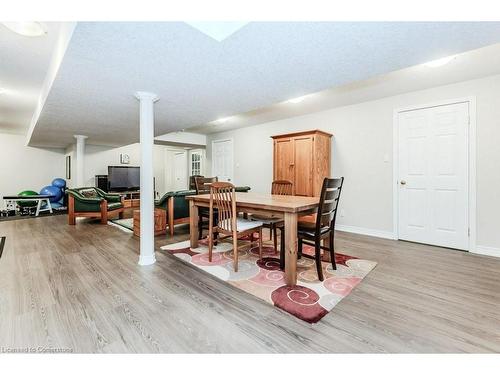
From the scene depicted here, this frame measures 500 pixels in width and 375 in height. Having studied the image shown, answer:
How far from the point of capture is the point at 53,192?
22.3ft

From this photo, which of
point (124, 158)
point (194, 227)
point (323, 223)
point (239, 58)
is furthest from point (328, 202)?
point (124, 158)

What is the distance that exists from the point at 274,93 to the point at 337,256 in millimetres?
2102

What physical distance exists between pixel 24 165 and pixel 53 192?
1592 mm

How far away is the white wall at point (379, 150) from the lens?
2.90 m

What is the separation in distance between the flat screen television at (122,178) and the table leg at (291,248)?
21.7 ft

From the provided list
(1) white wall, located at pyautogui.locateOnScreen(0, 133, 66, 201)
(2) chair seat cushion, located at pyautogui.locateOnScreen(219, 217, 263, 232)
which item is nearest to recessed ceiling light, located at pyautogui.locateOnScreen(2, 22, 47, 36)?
(2) chair seat cushion, located at pyautogui.locateOnScreen(219, 217, 263, 232)

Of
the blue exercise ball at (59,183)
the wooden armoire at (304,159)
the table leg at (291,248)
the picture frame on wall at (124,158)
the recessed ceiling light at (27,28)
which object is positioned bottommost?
the table leg at (291,248)

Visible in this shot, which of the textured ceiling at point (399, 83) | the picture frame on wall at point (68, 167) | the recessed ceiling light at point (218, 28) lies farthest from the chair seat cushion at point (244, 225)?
the picture frame on wall at point (68, 167)

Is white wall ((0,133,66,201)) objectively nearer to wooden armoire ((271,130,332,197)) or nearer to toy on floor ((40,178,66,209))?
toy on floor ((40,178,66,209))

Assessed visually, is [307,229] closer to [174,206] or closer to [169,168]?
[174,206]

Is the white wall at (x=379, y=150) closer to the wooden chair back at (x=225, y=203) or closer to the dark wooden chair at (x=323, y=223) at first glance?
the dark wooden chair at (x=323, y=223)

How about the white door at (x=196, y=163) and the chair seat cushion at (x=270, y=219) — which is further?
the white door at (x=196, y=163)

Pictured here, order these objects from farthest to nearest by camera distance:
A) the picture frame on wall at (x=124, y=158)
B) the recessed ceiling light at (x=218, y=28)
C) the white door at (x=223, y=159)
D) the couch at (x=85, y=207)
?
the picture frame on wall at (x=124, y=158)
the white door at (x=223, y=159)
the couch at (x=85, y=207)
the recessed ceiling light at (x=218, y=28)

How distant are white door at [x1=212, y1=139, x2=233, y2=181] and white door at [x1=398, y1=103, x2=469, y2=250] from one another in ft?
12.7
